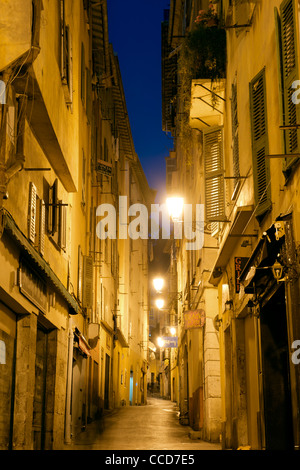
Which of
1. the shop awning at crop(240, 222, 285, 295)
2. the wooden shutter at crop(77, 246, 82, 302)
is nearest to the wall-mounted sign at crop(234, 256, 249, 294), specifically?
the shop awning at crop(240, 222, 285, 295)

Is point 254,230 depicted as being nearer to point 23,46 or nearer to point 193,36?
point 23,46

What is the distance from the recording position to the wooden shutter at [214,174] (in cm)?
1406

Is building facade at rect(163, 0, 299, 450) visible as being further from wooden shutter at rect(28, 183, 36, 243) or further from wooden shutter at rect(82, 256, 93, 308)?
wooden shutter at rect(82, 256, 93, 308)

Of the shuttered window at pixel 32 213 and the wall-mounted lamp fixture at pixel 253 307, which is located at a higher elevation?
the shuttered window at pixel 32 213

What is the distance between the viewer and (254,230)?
1047 cm

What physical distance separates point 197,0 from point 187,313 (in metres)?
9.28

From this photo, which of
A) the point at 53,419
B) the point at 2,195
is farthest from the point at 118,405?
A: the point at 2,195

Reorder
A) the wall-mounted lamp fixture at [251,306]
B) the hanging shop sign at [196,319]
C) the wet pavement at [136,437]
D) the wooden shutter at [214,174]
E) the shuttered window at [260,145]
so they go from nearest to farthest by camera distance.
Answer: the shuttered window at [260,145], the wall-mounted lamp fixture at [251,306], the wooden shutter at [214,174], the wet pavement at [136,437], the hanging shop sign at [196,319]

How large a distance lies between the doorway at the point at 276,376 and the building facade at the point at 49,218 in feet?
12.5

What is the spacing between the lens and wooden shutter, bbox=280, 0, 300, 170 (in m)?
7.52

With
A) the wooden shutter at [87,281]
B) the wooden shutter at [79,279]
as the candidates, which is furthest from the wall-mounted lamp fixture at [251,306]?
the wooden shutter at [87,281]

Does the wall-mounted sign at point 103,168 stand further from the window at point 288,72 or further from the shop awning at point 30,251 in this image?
the window at point 288,72

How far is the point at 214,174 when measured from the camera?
46.7 feet
